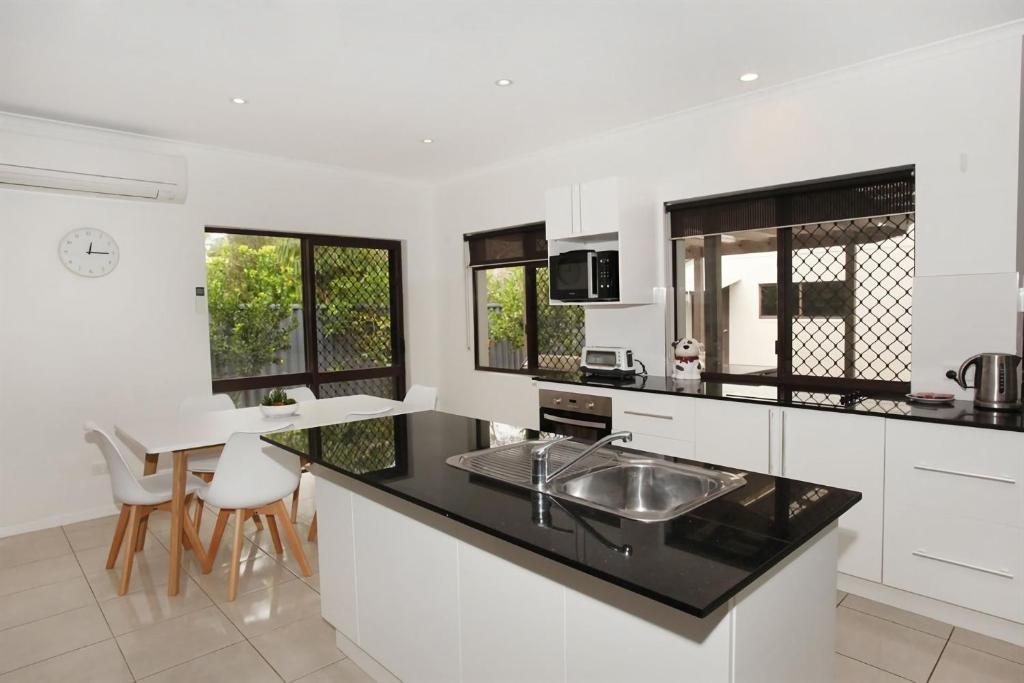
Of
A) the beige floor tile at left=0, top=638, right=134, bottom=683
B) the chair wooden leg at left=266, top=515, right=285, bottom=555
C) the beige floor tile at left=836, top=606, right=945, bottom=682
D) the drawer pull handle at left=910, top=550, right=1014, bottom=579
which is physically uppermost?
the drawer pull handle at left=910, top=550, right=1014, bottom=579

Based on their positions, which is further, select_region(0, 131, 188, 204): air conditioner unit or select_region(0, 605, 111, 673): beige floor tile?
select_region(0, 131, 188, 204): air conditioner unit

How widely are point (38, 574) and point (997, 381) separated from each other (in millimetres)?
5063

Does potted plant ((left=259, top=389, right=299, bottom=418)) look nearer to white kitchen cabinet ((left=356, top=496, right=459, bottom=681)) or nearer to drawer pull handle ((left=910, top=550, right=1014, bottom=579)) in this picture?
white kitchen cabinet ((left=356, top=496, right=459, bottom=681))

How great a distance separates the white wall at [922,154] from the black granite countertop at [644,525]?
192cm

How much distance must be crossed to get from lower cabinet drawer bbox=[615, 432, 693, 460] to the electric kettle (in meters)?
1.40

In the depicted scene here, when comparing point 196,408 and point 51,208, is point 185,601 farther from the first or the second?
point 51,208

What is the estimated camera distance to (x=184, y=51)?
294cm

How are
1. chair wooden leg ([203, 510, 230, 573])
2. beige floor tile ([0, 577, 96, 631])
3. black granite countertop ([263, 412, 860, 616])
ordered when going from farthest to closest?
1. chair wooden leg ([203, 510, 230, 573])
2. beige floor tile ([0, 577, 96, 631])
3. black granite countertop ([263, 412, 860, 616])

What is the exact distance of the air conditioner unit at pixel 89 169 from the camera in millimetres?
3711

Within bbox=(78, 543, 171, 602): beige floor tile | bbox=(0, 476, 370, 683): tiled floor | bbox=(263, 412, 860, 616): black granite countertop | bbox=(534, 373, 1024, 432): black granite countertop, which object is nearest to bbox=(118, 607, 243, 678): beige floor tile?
bbox=(0, 476, 370, 683): tiled floor

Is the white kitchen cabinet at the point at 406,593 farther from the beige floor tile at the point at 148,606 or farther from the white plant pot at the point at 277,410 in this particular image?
the white plant pot at the point at 277,410

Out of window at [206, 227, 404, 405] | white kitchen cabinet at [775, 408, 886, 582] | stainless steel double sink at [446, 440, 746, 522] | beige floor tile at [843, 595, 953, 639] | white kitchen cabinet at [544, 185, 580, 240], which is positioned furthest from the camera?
window at [206, 227, 404, 405]

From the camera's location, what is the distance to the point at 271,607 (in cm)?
295

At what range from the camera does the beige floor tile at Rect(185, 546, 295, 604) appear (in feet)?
10.3
